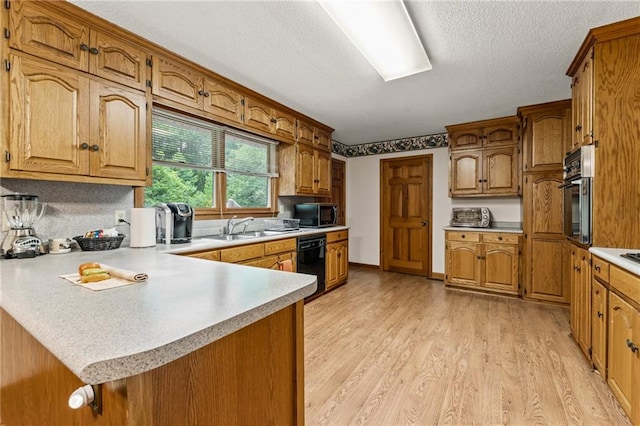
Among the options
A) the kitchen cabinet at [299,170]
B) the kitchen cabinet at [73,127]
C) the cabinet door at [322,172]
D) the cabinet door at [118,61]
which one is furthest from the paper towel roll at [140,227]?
the cabinet door at [322,172]

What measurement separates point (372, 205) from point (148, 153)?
13.4 ft

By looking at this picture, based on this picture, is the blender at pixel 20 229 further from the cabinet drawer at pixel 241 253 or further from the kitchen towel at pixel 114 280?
the cabinet drawer at pixel 241 253

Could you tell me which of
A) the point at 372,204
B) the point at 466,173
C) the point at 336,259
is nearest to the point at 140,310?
the point at 336,259

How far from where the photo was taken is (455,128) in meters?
4.34

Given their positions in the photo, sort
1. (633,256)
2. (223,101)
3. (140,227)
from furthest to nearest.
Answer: (223,101) → (140,227) → (633,256)

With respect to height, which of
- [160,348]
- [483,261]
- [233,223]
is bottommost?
[483,261]

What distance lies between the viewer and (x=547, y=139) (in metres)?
3.50

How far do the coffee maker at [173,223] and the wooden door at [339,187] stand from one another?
318 centimetres

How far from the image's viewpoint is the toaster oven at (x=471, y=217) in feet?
13.8

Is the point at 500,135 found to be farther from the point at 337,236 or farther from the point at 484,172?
the point at 337,236

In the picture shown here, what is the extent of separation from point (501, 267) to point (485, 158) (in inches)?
59.3

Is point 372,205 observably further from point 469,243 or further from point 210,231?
point 210,231

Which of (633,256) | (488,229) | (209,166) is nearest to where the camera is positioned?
(633,256)

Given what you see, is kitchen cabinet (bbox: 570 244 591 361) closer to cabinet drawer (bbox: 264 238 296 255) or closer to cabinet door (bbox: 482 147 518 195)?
cabinet door (bbox: 482 147 518 195)
